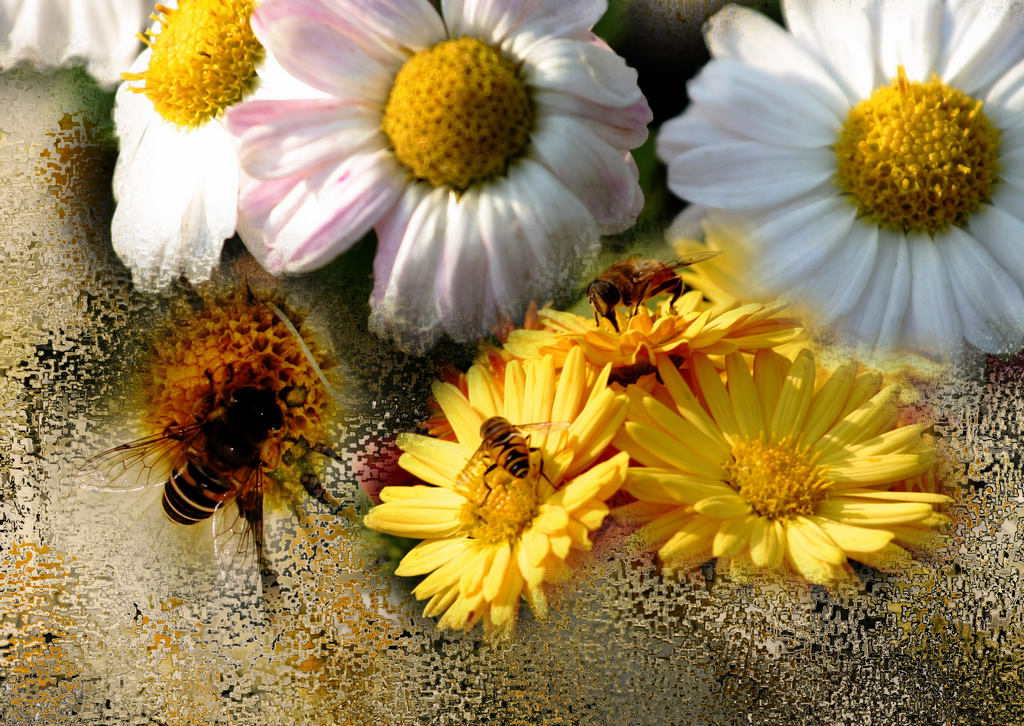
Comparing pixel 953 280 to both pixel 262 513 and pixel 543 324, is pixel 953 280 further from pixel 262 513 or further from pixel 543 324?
pixel 262 513

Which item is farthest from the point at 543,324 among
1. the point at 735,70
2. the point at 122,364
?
the point at 122,364

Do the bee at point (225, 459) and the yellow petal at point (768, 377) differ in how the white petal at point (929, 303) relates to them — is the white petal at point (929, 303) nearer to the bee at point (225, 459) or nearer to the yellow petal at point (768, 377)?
the yellow petal at point (768, 377)

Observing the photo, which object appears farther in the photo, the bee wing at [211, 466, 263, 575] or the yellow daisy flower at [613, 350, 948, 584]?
the bee wing at [211, 466, 263, 575]

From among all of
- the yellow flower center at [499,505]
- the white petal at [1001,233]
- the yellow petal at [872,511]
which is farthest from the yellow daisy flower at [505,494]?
A: the white petal at [1001,233]

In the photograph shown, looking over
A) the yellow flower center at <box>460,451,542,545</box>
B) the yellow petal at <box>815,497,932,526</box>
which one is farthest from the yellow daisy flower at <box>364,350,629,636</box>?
the yellow petal at <box>815,497,932,526</box>

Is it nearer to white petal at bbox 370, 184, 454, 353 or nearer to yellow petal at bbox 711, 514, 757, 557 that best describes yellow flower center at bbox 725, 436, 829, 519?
yellow petal at bbox 711, 514, 757, 557

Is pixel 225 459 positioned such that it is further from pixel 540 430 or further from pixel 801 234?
pixel 801 234

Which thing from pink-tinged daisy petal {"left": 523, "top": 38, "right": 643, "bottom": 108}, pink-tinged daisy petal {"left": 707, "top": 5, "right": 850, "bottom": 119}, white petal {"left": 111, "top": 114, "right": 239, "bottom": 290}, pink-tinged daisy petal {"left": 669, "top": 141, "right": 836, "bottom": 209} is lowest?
white petal {"left": 111, "top": 114, "right": 239, "bottom": 290}
